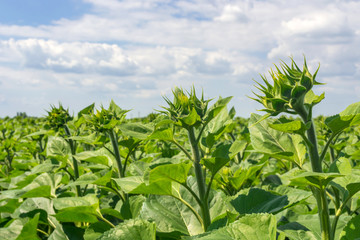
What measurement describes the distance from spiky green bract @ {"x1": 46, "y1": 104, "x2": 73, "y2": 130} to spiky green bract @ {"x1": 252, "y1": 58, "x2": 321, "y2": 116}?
9.00 ft

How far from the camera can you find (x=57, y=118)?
153 inches

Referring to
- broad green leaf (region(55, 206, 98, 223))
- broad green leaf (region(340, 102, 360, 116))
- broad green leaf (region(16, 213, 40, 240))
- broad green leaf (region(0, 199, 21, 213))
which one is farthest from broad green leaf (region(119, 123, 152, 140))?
broad green leaf (region(0, 199, 21, 213))

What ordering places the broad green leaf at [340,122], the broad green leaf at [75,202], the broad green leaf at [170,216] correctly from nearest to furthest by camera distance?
the broad green leaf at [340,122] → the broad green leaf at [170,216] → the broad green leaf at [75,202]

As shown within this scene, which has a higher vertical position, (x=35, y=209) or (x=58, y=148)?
(x=58, y=148)

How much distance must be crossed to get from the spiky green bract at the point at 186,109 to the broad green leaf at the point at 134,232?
2.01 ft

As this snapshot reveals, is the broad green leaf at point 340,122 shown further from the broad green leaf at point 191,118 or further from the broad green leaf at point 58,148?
the broad green leaf at point 58,148

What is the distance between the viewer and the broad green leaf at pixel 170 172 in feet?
6.18

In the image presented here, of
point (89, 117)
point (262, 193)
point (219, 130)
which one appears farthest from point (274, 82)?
point (89, 117)

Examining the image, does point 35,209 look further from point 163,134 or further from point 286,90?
point 286,90

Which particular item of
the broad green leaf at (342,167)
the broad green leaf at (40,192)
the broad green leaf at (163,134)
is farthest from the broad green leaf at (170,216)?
the broad green leaf at (40,192)

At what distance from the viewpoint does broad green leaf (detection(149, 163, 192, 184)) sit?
6.18ft

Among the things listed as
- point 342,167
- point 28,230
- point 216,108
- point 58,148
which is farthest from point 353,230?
point 58,148

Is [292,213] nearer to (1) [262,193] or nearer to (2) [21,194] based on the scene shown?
(1) [262,193]

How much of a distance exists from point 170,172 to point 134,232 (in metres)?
0.46
